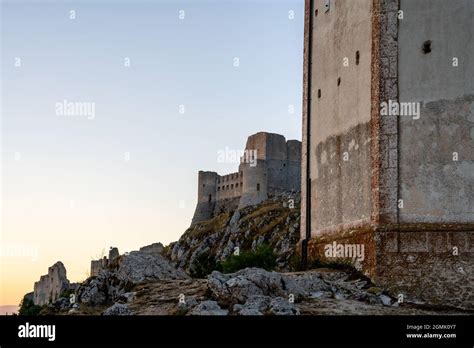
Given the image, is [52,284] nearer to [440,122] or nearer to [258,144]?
[258,144]

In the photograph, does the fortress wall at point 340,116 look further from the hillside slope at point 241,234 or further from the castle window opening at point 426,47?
the hillside slope at point 241,234

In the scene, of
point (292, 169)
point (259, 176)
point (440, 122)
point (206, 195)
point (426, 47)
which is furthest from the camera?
point (206, 195)

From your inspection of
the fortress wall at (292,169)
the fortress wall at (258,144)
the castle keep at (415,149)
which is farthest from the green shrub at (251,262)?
the fortress wall at (292,169)

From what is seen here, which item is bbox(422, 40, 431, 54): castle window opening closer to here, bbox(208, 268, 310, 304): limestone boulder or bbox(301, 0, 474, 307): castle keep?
bbox(301, 0, 474, 307): castle keep

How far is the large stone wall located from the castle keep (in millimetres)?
66754

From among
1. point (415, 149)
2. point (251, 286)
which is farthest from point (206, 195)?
point (251, 286)

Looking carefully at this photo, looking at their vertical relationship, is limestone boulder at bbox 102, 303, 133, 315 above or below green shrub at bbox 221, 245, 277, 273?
below

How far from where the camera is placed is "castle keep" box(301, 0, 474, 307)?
24141 mm

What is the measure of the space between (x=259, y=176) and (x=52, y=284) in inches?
1286

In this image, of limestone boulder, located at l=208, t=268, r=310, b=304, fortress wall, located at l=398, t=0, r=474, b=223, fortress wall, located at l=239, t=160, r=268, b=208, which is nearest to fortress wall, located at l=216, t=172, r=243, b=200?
fortress wall, located at l=239, t=160, r=268, b=208

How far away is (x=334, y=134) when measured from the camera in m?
28.9

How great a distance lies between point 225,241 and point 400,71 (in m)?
58.2

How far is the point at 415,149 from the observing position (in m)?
24.9
